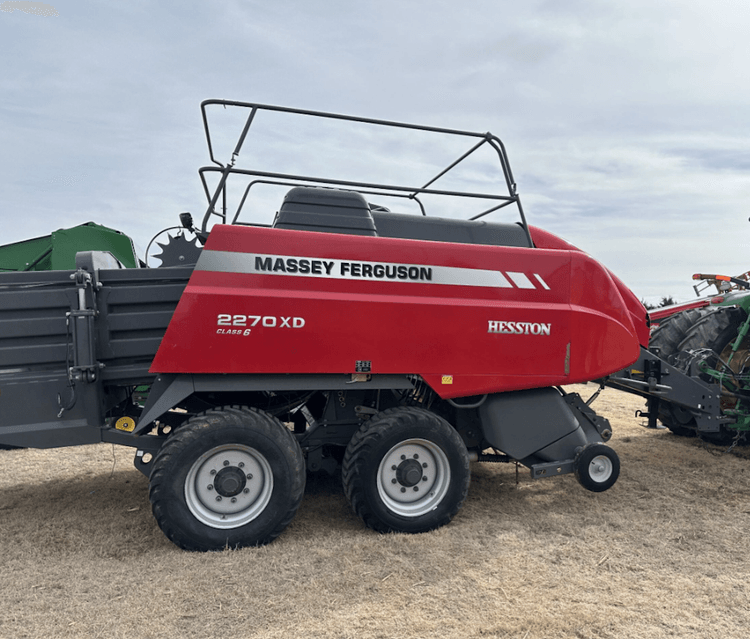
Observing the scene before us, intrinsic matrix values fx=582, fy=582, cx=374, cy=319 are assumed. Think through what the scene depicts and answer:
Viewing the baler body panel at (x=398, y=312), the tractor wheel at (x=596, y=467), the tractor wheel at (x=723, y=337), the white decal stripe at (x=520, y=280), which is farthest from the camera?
the tractor wheel at (x=723, y=337)

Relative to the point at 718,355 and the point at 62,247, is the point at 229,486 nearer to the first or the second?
the point at 718,355

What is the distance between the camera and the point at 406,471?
12.9 feet

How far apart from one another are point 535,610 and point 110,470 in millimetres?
4244

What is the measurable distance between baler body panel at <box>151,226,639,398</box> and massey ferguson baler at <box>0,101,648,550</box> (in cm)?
Answer: 1

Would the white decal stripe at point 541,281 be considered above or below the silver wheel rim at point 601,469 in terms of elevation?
above

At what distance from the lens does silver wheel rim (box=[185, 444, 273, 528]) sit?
11.9 feet

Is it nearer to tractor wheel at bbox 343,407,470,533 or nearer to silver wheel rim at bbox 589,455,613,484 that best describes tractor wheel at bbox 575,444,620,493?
silver wheel rim at bbox 589,455,613,484

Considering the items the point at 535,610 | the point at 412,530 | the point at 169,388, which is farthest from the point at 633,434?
the point at 169,388

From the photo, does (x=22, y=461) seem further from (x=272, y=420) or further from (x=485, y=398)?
(x=485, y=398)

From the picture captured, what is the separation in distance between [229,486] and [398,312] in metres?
1.55

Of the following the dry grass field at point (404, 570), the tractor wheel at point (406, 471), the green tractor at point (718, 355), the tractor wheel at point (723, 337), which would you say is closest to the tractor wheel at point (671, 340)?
the green tractor at point (718, 355)

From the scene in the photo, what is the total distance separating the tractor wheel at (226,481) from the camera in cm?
354

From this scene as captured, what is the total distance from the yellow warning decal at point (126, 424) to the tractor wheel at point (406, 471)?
144 cm

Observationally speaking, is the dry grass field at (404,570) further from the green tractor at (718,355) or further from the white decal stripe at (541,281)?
the white decal stripe at (541,281)
